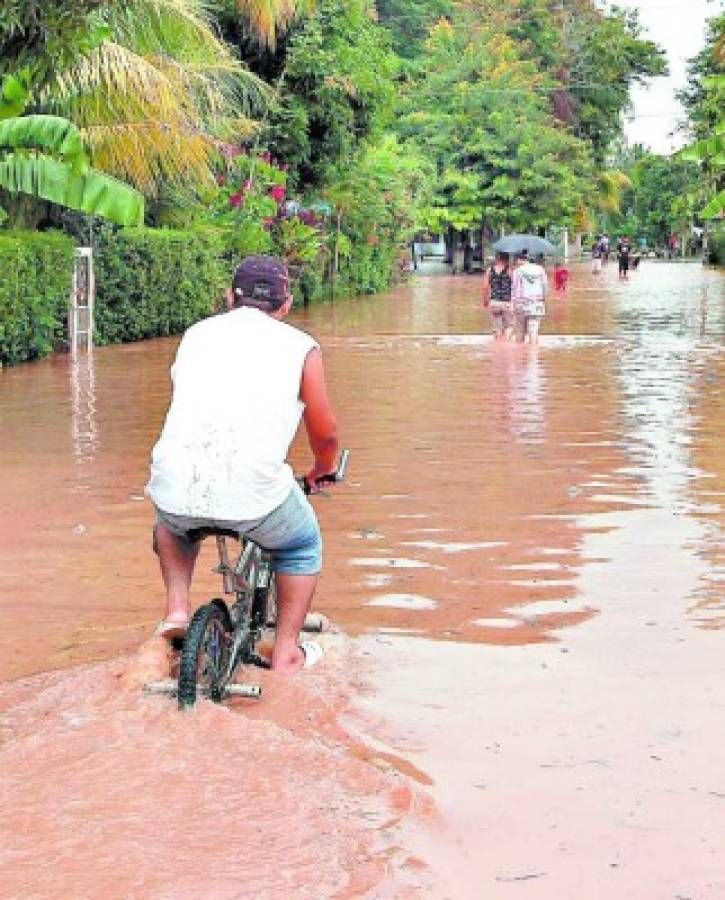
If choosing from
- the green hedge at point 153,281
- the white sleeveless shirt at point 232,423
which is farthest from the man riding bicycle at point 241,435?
the green hedge at point 153,281

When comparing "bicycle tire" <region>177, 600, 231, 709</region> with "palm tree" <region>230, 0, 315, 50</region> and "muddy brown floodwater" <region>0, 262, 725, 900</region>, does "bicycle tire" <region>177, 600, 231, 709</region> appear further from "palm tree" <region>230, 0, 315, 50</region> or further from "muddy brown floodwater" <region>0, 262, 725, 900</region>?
"palm tree" <region>230, 0, 315, 50</region>

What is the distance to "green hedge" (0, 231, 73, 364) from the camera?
2062cm

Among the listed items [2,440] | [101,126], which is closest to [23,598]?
[2,440]

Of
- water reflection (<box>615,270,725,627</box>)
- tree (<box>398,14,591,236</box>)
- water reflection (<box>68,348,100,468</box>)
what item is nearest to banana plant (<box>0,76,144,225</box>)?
water reflection (<box>68,348,100,468</box>)

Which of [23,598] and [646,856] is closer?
[646,856]

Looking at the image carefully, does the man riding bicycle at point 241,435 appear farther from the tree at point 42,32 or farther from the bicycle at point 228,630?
the tree at point 42,32

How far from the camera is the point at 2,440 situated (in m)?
13.7

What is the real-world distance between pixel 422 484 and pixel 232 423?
5768 mm

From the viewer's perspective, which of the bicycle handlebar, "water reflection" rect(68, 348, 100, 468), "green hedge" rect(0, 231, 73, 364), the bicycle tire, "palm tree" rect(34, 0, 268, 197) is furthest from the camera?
"palm tree" rect(34, 0, 268, 197)

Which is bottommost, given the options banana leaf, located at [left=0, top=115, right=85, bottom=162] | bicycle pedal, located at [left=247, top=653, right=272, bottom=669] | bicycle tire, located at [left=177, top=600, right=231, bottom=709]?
bicycle pedal, located at [left=247, top=653, right=272, bottom=669]

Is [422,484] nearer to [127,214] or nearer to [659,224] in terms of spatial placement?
[127,214]

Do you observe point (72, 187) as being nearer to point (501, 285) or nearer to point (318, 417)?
point (501, 285)

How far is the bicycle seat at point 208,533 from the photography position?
19.0 feet

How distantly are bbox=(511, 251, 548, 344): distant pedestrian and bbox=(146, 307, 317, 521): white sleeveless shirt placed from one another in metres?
19.4
